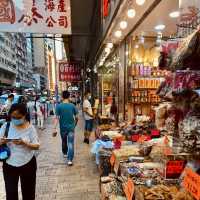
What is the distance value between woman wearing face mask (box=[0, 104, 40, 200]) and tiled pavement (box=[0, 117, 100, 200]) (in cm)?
137

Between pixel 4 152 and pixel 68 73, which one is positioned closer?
pixel 4 152

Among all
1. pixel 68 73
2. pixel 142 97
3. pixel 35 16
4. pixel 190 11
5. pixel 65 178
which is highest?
pixel 35 16

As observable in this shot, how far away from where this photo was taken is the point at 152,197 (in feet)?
6.96

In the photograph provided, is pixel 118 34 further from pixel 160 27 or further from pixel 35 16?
pixel 35 16

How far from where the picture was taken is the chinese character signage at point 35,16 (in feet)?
20.4

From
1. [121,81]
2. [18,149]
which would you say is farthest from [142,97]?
[18,149]

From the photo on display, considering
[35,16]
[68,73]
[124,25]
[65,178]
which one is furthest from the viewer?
[68,73]

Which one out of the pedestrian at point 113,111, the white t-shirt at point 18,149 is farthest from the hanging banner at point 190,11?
the pedestrian at point 113,111

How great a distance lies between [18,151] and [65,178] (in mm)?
2464

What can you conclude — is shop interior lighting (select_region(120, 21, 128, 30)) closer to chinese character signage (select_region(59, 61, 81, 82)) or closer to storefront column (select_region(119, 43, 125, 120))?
storefront column (select_region(119, 43, 125, 120))

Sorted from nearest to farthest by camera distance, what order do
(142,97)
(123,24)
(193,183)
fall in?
(193,183), (123,24), (142,97)

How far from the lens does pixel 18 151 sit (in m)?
3.38

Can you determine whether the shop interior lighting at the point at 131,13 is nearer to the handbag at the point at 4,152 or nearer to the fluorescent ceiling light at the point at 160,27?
the fluorescent ceiling light at the point at 160,27

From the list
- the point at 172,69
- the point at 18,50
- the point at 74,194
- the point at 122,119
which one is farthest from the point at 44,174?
the point at 18,50
